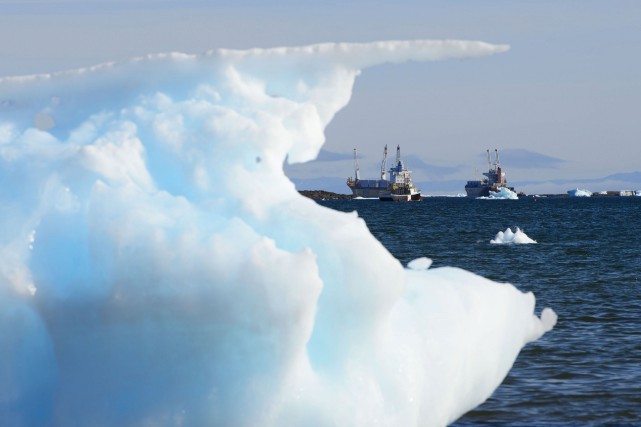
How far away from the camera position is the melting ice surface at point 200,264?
7.66 m

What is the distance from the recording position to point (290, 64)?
887 centimetres

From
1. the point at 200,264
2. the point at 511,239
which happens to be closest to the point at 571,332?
the point at 200,264

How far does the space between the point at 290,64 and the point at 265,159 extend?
0.95 meters

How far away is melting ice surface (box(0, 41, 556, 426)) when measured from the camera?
7660 millimetres

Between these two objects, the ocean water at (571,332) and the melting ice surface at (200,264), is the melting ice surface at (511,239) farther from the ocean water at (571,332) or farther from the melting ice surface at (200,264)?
the melting ice surface at (200,264)

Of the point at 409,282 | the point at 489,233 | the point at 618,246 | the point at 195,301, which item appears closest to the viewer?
the point at 195,301

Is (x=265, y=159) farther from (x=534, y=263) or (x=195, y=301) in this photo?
(x=534, y=263)

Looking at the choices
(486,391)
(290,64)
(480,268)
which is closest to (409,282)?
(486,391)

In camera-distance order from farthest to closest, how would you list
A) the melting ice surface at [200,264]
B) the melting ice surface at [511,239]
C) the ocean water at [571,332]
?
the melting ice surface at [511,239]
the ocean water at [571,332]
the melting ice surface at [200,264]

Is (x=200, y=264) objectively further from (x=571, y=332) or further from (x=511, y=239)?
(x=511, y=239)

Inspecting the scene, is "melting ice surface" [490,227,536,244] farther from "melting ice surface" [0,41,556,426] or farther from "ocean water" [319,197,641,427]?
"melting ice surface" [0,41,556,426]

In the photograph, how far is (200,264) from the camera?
24.8 feet

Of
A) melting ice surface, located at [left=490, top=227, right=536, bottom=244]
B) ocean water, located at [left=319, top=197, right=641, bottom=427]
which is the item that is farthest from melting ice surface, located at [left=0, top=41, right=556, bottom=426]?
melting ice surface, located at [left=490, top=227, right=536, bottom=244]

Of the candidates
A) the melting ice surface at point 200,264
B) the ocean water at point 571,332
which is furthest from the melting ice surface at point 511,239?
the melting ice surface at point 200,264
